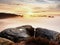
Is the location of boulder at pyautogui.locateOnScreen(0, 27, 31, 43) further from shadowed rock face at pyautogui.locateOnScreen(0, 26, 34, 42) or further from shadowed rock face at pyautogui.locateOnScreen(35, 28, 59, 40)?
shadowed rock face at pyautogui.locateOnScreen(35, 28, 59, 40)

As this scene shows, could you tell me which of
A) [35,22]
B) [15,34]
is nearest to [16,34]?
[15,34]

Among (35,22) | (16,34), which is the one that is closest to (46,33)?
(35,22)

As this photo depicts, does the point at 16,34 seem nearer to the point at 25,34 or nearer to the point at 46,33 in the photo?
the point at 25,34

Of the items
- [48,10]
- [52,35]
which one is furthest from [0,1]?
[52,35]

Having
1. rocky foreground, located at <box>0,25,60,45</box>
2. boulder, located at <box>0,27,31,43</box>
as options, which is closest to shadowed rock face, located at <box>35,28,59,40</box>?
rocky foreground, located at <box>0,25,60,45</box>

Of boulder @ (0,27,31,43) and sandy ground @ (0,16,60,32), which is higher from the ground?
sandy ground @ (0,16,60,32)

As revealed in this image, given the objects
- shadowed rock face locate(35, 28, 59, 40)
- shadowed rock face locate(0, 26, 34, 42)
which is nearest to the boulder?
shadowed rock face locate(0, 26, 34, 42)

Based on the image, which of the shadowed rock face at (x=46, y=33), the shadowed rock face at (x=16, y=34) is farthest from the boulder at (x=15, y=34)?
the shadowed rock face at (x=46, y=33)

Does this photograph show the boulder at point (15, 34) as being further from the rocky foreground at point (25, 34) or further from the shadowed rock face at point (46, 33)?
the shadowed rock face at point (46, 33)

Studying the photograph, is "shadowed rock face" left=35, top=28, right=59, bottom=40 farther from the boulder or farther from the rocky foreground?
the boulder

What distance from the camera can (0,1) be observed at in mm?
1467

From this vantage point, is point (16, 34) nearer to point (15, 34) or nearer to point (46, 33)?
point (15, 34)

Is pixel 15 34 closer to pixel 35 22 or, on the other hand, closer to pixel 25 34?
pixel 25 34

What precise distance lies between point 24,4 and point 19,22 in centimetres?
16
